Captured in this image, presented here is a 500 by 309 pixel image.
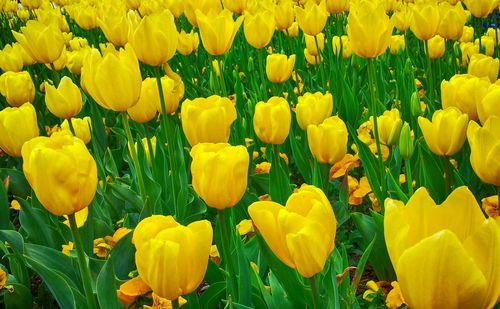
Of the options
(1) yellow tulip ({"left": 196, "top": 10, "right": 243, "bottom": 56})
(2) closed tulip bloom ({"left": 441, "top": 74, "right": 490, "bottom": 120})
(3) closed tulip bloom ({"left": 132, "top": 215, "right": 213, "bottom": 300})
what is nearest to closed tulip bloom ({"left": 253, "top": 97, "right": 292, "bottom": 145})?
(2) closed tulip bloom ({"left": 441, "top": 74, "right": 490, "bottom": 120})

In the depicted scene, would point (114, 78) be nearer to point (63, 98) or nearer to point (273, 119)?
point (273, 119)

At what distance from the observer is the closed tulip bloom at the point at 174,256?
3.62 ft

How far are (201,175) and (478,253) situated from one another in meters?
0.66

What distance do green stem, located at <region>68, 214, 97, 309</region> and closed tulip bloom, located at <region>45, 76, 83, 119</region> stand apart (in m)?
1.01

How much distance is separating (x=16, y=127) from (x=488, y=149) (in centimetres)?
148

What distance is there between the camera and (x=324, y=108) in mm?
2316

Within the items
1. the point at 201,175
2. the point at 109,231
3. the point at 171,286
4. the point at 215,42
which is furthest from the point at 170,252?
the point at 215,42

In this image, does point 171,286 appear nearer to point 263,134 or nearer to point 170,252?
point 170,252

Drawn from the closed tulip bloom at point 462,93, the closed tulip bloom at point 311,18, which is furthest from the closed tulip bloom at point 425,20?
the closed tulip bloom at point 462,93

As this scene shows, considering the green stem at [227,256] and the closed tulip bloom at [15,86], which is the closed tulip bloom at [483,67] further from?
the closed tulip bloom at [15,86]

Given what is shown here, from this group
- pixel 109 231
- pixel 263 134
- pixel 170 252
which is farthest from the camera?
pixel 109 231

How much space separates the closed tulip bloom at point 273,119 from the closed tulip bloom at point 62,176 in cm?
74

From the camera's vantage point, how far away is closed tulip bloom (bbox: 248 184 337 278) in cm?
107

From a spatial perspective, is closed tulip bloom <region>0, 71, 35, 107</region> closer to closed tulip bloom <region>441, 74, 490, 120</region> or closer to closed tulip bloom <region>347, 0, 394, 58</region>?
closed tulip bloom <region>347, 0, 394, 58</region>
